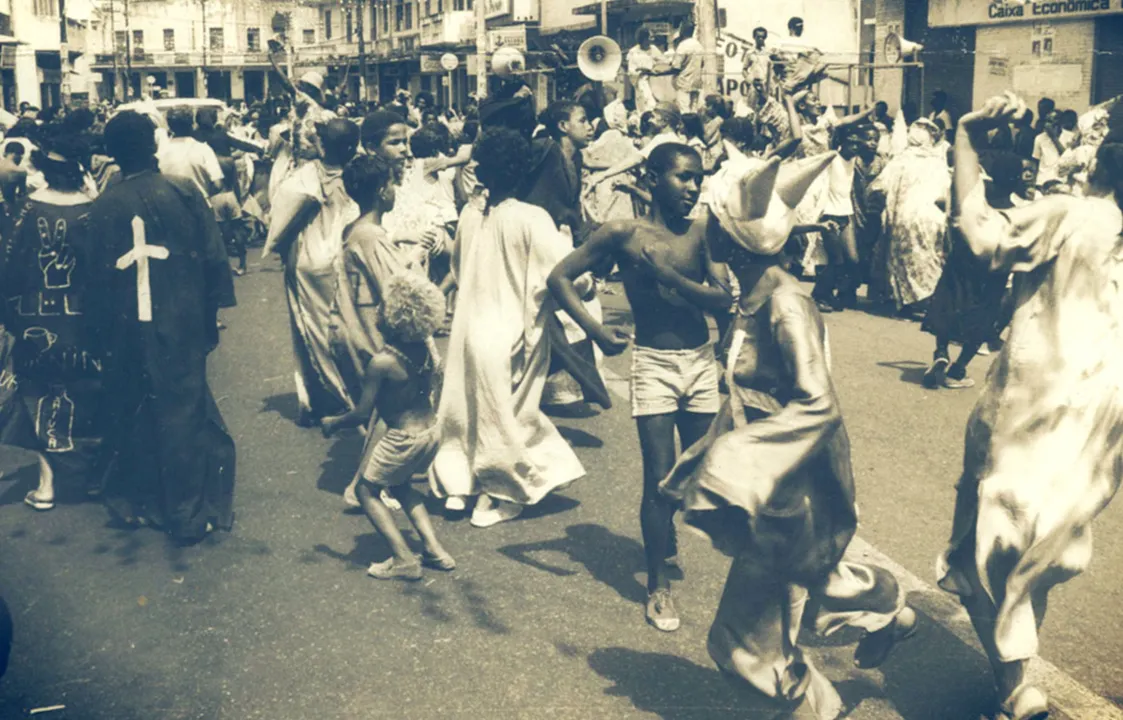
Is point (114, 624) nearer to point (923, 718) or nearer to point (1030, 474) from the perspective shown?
point (923, 718)

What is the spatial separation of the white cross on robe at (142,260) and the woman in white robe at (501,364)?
1.40m

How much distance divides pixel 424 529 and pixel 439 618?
2.44 feet

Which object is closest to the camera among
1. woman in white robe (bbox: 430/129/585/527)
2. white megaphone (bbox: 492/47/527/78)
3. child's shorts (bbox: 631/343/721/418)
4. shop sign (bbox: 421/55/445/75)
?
child's shorts (bbox: 631/343/721/418)

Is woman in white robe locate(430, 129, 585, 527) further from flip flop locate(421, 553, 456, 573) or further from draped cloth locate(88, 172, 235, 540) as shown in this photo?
draped cloth locate(88, 172, 235, 540)

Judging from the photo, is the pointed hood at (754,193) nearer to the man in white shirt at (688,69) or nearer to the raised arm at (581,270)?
A: the raised arm at (581,270)

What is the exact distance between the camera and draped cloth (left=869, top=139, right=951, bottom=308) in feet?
46.5

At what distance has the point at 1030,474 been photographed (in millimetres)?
4730

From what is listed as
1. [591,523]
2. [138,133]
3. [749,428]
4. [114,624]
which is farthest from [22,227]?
[749,428]

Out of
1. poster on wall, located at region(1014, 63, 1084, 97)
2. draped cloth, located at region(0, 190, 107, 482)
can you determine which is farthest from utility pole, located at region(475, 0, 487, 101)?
draped cloth, located at region(0, 190, 107, 482)

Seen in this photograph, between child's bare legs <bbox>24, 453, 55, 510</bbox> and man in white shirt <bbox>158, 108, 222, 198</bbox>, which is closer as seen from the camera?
child's bare legs <bbox>24, 453, 55, 510</bbox>

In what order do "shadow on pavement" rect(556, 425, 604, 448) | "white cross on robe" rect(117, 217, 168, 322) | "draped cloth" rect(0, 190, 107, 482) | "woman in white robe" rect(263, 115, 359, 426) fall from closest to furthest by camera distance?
"white cross on robe" rect(117, 217, 168, 322), "draped cloth" rect(0, 190, 107, 482), "shadow on pavement" rect(556, 425, 604, 448), "woman in white robe" rect(263, 115, 359, 426)

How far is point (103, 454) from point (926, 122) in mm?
8737

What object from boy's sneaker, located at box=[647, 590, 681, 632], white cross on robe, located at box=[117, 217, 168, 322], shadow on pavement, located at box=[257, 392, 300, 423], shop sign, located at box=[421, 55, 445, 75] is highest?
shop sign, located at box=[421, 55, 445, 75]

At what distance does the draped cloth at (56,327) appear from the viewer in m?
7.54
